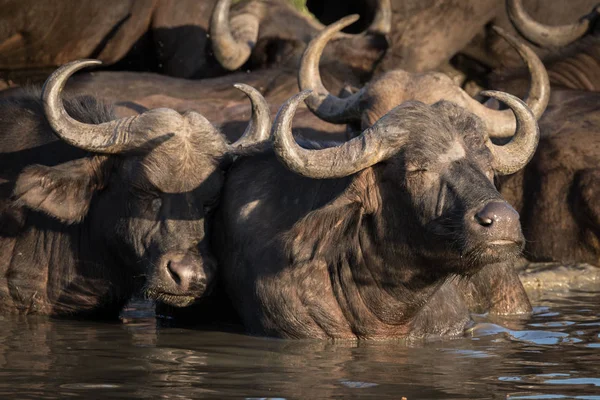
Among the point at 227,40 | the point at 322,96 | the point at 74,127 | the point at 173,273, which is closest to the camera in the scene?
the point at 173,273

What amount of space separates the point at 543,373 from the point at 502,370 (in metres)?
0.20

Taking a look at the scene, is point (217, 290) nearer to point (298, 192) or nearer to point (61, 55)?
point (298, 192)

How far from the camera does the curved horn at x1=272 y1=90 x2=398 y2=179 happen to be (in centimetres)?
696

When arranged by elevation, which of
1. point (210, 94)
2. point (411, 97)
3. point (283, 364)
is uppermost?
point (210, 94)

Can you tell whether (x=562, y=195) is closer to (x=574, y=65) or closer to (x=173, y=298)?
(x=574, y=65)

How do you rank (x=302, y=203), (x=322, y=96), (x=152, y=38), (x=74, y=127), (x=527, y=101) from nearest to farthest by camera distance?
(x=302, y=203)
(x=74, y=127)
(x=527, y=101)
(x=322, y=96)
(x=152, y=38)

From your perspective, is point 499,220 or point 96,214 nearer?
point 499,220

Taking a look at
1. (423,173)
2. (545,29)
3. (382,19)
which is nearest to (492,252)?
(423,173)

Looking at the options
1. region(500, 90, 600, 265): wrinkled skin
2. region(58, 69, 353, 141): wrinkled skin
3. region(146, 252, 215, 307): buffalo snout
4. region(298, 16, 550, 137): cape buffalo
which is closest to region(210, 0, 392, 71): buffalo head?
region(58, 69, 353, 141): wrinkled skin

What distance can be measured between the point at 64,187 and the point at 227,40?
16.9ft

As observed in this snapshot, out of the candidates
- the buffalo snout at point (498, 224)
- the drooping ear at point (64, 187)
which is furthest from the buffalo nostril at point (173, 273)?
the buffalo snout at point (498, 224)

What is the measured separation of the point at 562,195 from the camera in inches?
420

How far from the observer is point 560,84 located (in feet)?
42.3

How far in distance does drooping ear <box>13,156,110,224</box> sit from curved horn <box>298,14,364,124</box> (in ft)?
7.36
